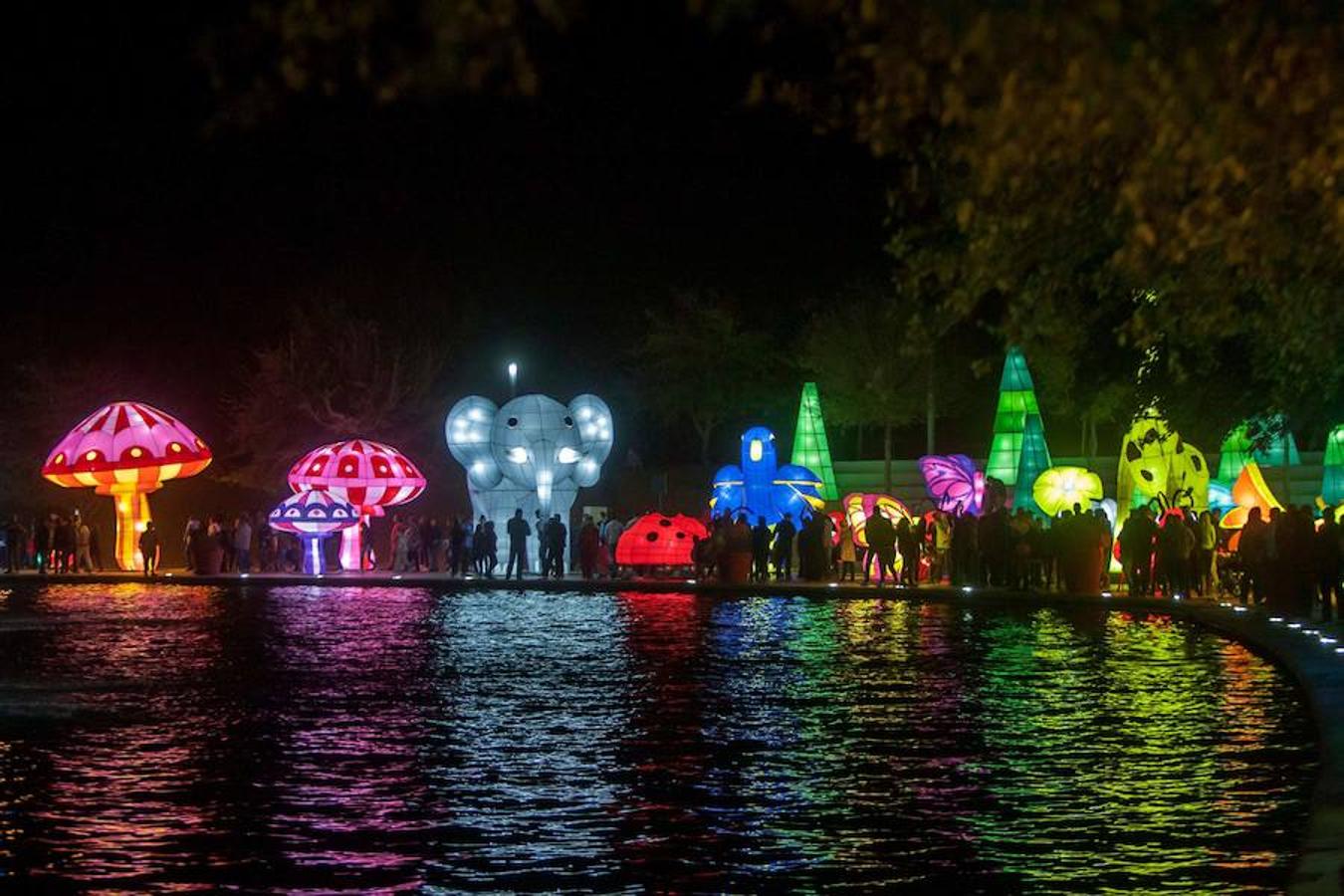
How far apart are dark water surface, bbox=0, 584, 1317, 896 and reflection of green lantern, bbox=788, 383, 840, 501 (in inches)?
1037

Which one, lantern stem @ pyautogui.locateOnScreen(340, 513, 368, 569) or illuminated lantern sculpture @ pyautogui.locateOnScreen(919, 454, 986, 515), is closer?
illuminated lantern sculpture @ pyautogui.locateOnScreen(919, 454, 986, 515)

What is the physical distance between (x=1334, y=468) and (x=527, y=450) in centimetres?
1780

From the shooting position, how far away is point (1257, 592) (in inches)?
1161

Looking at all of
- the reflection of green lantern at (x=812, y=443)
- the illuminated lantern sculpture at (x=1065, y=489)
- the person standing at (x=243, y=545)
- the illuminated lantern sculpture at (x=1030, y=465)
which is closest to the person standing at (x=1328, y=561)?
the illuminated lantern sculpture at (x=1065, y=489)

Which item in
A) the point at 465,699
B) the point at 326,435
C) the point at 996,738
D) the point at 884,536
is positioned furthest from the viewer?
the point at 326,435

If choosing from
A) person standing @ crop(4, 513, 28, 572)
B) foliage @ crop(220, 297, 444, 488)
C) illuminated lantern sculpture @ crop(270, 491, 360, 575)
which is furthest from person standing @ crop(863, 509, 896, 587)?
foliage @ crop(220, 297, 444, 488)

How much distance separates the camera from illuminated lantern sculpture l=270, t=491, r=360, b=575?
149ft

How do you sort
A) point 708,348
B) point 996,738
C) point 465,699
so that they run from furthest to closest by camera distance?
1. point 708,348
2. point 465,699
3. point 996,738

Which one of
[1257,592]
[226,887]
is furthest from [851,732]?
[1257,592]

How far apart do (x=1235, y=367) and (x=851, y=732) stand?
12.1 m

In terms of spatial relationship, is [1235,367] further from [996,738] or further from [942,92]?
[942,92]

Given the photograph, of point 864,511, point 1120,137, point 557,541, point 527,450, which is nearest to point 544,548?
point 557,541

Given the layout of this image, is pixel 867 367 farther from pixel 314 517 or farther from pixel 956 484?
pixel 314 517

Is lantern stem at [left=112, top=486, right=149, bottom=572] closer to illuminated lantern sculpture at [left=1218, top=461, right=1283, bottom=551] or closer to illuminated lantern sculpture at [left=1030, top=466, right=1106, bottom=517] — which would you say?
illuminated lantern sculpture at [left=1030, top=466, right=1106, bottom=517]
